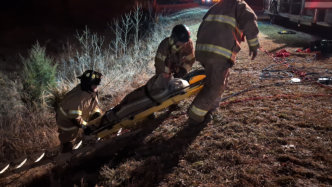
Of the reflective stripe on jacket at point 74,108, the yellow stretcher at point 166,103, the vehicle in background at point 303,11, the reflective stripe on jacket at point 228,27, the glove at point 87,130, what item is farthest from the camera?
the vehicle in background at point 303,11

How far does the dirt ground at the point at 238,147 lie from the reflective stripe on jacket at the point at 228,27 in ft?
3.58

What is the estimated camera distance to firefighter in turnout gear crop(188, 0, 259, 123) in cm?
296

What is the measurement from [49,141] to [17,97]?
3.41 m

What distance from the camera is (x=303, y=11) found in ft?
31.3

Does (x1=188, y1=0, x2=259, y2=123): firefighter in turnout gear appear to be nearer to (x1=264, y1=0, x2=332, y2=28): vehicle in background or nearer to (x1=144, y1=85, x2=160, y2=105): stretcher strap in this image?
(x1=144, y1=85, x2=160, y2=105): stretcher strap

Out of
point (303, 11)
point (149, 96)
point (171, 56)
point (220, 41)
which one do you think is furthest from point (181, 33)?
point (303, 11)

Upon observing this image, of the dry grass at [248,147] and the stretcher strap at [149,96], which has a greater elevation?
the stretcher strap at [149,96]

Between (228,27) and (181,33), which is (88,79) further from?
(228,27)

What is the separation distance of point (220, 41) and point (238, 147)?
4.76ft

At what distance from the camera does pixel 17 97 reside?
6551 mm

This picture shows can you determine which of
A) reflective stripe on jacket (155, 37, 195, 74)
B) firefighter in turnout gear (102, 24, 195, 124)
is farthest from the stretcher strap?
reflective stripe on jacket (155, 37, 195, 74)

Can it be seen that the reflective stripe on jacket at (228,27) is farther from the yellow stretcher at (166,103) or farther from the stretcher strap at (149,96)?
the stretcher strap at (149,96)

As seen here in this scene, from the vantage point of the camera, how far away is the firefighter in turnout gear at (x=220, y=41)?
296cm

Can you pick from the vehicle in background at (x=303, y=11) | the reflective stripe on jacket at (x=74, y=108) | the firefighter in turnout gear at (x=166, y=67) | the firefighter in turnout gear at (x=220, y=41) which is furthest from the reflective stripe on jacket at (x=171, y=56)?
the vehicle in background at (x=303, y=11)
